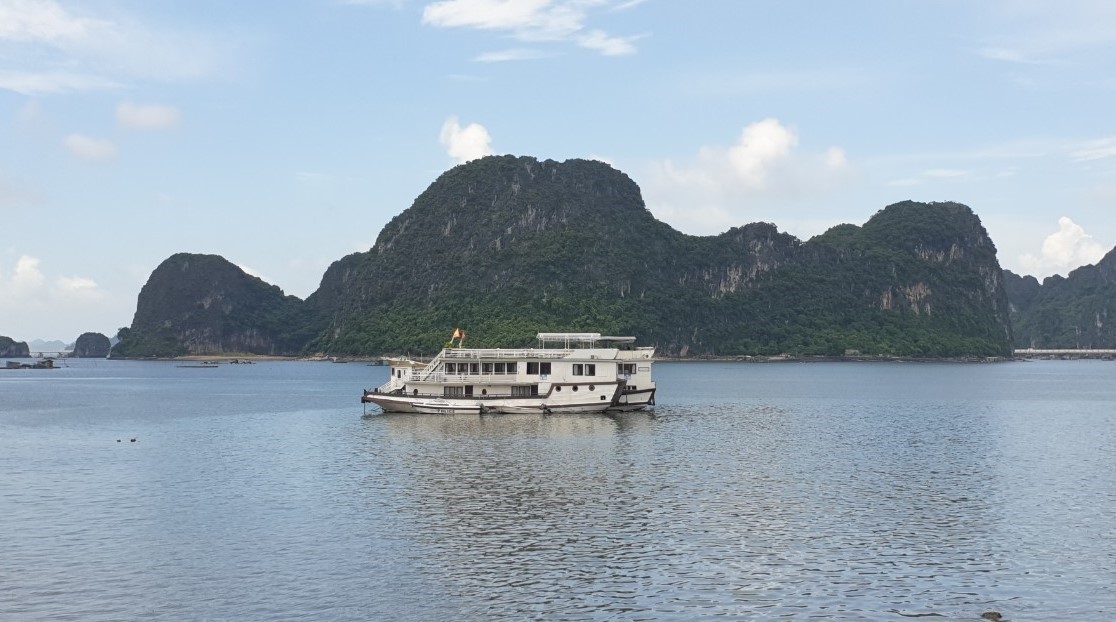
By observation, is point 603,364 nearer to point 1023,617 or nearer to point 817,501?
point 817,501

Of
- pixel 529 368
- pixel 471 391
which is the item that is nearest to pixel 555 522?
pixel 529 368

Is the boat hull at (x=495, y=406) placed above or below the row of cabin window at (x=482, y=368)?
below

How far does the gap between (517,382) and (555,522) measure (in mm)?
50421

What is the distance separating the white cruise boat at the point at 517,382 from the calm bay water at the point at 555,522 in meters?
5.06

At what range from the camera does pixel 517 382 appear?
93.4 meters

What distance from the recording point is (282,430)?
8750cm

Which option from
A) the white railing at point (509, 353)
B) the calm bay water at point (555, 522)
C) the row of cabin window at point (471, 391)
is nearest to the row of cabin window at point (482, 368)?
the white railing at point (509, 353)

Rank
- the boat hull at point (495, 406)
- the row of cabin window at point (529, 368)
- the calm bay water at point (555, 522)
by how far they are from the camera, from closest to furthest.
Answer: the calm bay water at point (555, 522)
the boat hull at point (495, 406)
the row of cabin window at point (529, 368)

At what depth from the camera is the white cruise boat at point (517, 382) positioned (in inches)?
3644

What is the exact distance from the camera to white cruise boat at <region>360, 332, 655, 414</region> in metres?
92.6

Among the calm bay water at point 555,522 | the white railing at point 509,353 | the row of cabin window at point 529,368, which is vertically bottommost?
the calm bay water at point 555,522

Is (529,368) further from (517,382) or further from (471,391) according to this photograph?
(471,391)

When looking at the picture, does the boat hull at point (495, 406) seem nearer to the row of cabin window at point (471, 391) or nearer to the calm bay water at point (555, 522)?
the row of cabin window at point (471, 391)

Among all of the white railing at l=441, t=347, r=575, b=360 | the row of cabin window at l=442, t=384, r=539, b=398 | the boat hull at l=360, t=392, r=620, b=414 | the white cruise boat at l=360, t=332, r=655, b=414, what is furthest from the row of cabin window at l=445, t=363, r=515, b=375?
the boat hull at l=360, t=392, r=620, b=414
